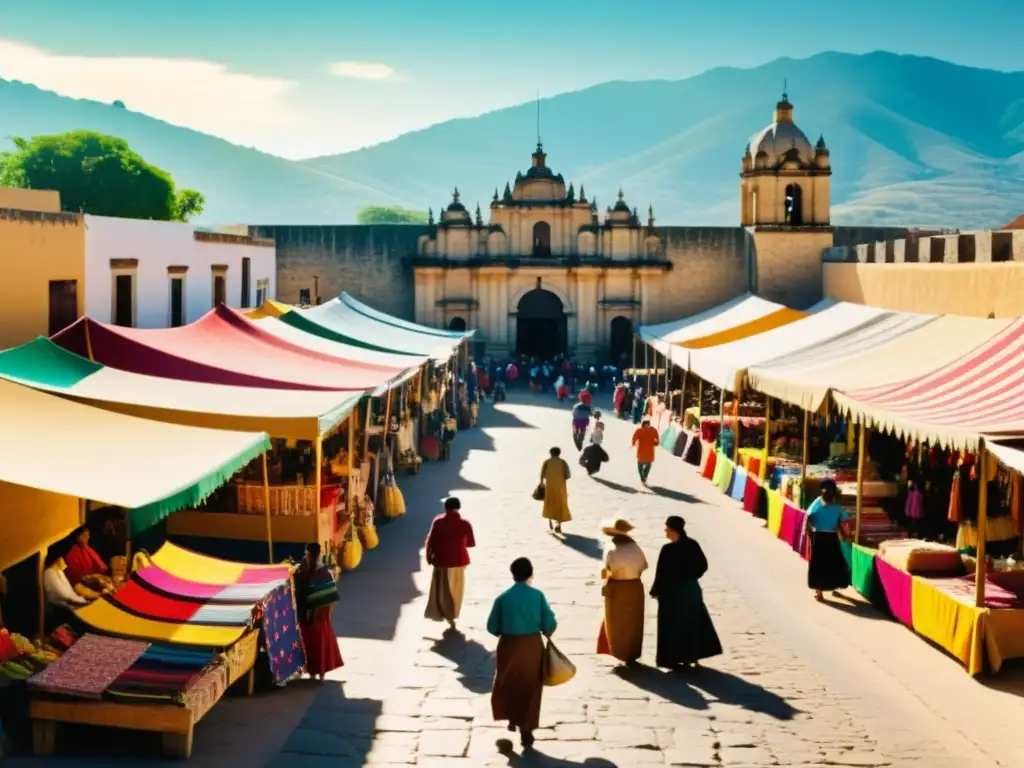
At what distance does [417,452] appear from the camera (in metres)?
22.0

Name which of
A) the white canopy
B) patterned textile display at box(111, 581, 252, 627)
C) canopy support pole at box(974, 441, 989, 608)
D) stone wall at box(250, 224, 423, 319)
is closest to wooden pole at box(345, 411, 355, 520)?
patterned textile display at box(111, 581, 252, 627)

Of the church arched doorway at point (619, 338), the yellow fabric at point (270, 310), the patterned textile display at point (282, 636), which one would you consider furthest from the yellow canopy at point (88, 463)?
the church arched doorway at point (619, 338)

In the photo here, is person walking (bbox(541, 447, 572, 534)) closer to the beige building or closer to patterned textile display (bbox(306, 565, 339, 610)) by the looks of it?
patterned textile display (bbox(306, 565, 339, 610))

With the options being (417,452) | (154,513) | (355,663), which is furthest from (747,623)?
(417,452)

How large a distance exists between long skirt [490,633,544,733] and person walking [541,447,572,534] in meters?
6.97

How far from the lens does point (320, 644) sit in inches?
368

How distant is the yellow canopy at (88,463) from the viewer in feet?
26.3

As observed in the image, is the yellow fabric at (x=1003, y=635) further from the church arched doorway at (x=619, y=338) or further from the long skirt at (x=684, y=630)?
the church arched doorway at (x=619, y=338)

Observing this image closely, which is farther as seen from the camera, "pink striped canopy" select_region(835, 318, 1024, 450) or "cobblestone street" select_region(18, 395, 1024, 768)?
"pink striped canopy" select_region(835, 318, 1024, 450)

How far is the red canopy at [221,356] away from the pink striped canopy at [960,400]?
18.6 ft

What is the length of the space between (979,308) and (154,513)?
47.1 ft

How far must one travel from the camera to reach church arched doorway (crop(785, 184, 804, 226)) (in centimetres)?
3688

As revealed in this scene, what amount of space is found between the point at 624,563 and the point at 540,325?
30.0m

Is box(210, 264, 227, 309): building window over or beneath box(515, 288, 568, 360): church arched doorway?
over
